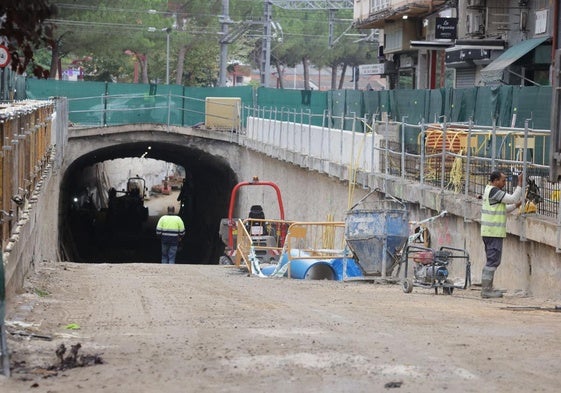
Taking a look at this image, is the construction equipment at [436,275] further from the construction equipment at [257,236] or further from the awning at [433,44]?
the awning at [433,44]

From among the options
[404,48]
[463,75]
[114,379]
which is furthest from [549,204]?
[404,48]

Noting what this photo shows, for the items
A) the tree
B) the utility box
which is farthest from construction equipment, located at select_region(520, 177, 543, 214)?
the utility box

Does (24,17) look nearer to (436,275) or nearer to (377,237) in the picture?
(436,275)

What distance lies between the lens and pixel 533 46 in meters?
36.5

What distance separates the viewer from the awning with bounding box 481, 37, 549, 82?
36750 mm

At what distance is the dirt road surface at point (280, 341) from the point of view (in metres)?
8.66

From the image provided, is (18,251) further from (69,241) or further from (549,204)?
(69,241)

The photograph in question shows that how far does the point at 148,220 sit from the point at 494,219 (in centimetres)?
4926

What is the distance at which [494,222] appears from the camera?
1628 centimetres

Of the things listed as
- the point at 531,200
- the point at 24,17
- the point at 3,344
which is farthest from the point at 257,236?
the point at 24,17

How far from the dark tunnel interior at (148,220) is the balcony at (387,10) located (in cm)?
1070

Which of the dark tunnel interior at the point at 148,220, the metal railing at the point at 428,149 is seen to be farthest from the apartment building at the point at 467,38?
the dark tunnel interior at the point at 148,220

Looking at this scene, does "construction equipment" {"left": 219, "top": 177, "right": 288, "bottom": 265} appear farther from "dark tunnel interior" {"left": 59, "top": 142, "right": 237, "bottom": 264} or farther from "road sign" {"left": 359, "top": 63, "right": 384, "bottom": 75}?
"road sign" {"left": 359, "top": 63, "right": 384, "bottom": 75}

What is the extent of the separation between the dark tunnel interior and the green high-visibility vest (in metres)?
31.0
